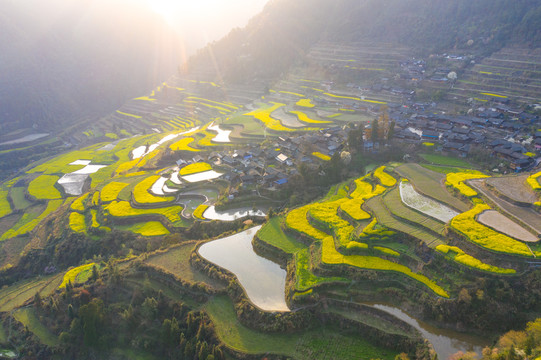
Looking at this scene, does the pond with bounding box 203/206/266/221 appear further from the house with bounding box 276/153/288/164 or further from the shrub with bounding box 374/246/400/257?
the shrub with bounding box 374/246/400/257

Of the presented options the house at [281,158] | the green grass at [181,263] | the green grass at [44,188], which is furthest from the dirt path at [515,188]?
the green grass at [44,188]

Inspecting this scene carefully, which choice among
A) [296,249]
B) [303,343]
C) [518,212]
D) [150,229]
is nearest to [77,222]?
[150,229]

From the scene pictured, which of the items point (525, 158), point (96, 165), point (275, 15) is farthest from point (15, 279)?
point (275, 15)

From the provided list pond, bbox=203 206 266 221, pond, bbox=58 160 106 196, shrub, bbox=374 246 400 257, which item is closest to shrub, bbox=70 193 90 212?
pond, bbox=58 160 106 196

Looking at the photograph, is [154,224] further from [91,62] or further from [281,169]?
[91,62]

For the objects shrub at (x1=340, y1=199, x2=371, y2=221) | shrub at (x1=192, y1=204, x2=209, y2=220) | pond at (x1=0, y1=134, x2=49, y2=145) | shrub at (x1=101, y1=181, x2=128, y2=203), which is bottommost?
pond at (x1=0, y1=134, x2=49, y2=145)

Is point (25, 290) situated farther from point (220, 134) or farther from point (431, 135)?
point (431, 135)
